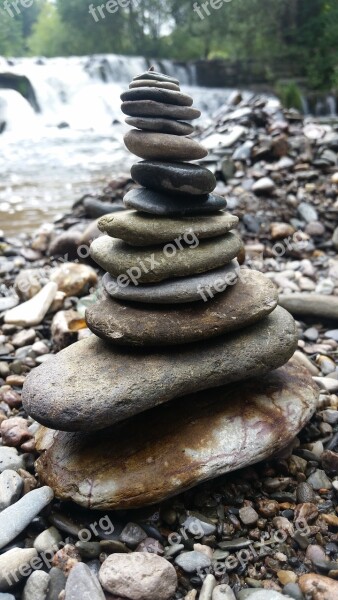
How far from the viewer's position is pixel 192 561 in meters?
2.05

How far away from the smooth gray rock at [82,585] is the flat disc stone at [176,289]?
49.8 inches

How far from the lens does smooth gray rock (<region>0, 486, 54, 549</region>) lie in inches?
83.1

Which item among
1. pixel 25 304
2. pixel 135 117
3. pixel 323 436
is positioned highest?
pixel 135 117

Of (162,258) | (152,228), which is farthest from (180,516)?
(152,228)

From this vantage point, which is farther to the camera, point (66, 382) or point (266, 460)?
point (266, 460)

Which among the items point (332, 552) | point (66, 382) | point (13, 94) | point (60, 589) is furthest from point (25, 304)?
point (13, 94)

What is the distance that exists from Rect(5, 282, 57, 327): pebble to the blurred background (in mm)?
3098

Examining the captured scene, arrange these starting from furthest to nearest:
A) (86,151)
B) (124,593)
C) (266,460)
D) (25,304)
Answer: (86,151)
(25,304)
(266,460)
(124,593)

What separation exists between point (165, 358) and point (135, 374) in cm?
20

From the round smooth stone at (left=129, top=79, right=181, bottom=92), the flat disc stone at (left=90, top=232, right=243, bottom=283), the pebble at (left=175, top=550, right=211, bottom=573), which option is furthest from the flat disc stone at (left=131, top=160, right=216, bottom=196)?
the pebble at (left=175, top=550, right=211, bottom=573)

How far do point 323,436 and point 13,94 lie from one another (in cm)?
2082

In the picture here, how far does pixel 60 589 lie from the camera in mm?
1919

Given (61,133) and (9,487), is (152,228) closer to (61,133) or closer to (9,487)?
(9,487)

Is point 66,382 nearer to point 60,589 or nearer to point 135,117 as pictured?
point 60,589
